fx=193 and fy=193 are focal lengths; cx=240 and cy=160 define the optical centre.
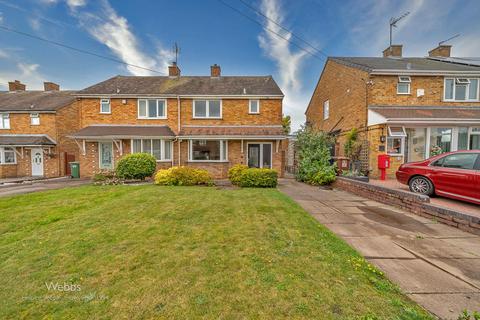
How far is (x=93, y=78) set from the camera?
1819cm

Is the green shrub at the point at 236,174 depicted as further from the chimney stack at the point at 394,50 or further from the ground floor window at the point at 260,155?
the chimney stack at the point at 394,50

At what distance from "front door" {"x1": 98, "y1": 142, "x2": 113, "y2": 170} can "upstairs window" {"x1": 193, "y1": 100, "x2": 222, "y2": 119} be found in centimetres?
671

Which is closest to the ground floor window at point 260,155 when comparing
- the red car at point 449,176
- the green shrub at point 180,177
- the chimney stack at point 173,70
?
the green shrub at point 180,177

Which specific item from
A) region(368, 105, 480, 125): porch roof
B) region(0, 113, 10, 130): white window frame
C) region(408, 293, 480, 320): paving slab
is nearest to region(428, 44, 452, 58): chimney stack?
region(368, 105, 480, 125): porch roof

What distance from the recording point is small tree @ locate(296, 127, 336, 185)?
11.0 m

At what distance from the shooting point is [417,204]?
6.02 m

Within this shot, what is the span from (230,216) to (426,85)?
1615cm

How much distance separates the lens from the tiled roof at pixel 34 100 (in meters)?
16.4

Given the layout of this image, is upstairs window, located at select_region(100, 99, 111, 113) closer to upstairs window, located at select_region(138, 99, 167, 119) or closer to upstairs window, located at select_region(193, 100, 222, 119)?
upstairs window, located at select_region(138, 99, 167, 119)

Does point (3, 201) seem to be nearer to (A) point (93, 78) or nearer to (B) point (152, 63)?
(A) point (93, 78)

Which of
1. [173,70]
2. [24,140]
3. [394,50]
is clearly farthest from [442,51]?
[24,140]

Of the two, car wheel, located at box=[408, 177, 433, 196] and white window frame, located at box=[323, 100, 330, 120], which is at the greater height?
white window frame, located at box=[323, 100, 330, 120]

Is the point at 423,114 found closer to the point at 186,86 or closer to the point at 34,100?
the point at 186,86

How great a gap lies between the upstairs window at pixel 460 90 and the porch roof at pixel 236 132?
11.3m
